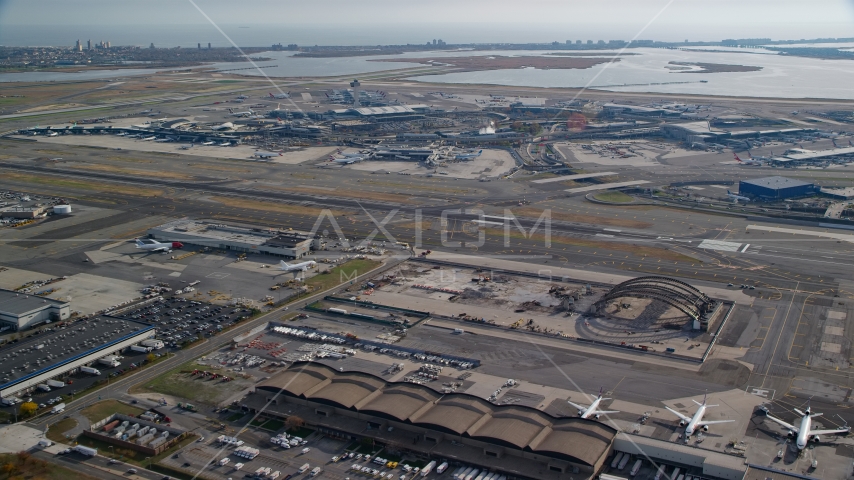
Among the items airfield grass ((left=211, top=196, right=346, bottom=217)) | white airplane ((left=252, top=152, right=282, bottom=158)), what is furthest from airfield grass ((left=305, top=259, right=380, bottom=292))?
white airplane ((left=252, top=152, right=282, bottom=158))

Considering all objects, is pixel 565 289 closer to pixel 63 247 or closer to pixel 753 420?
pixel 753 420

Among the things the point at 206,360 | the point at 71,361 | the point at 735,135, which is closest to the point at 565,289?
the point at 206,360

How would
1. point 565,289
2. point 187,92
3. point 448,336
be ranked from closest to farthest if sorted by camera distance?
point 448,336 < point 565,289 < point 187,92

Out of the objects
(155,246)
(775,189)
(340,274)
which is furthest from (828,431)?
(155,246)

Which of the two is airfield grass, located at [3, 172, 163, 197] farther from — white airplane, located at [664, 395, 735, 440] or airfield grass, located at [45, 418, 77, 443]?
white airplane, located at [664, 395, 735, 440]

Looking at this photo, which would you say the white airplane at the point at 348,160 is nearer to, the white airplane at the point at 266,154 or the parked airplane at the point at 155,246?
the white airplane at the point at 266,154

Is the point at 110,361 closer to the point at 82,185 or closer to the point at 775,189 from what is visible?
the point at 82,185
